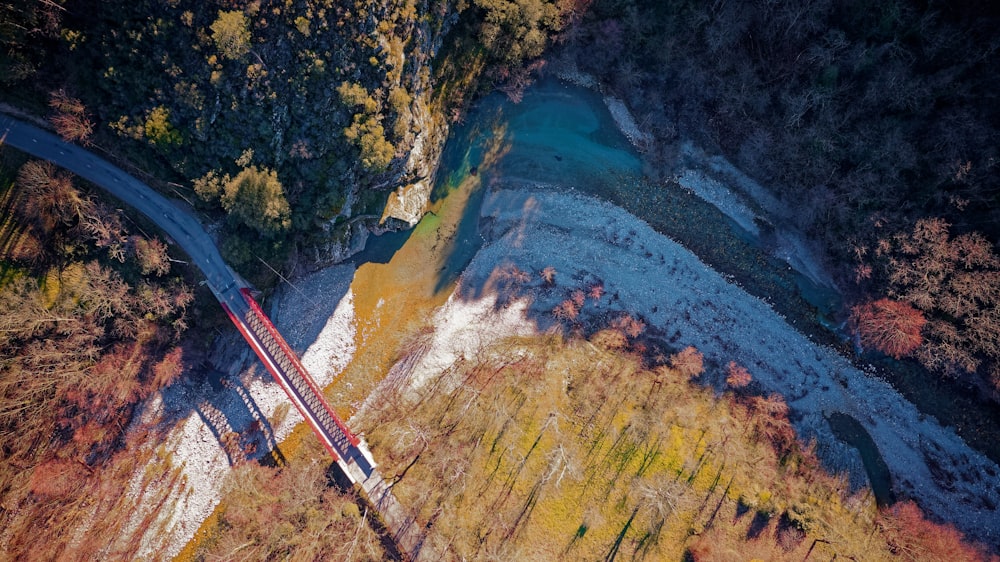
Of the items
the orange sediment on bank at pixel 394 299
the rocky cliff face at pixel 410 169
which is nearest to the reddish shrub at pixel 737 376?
the orange sediment on bank at pixel 394 299

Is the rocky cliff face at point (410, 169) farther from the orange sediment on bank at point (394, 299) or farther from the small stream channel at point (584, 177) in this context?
the orange sediment on bank at point (394, 299)

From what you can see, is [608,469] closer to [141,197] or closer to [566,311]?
[566,311]

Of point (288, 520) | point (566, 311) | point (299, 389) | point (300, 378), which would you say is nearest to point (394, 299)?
point (300, 378)

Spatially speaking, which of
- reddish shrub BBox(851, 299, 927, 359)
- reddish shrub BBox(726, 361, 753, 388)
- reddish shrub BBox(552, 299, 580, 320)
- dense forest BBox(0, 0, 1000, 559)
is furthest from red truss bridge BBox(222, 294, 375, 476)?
reddish shrub BBox(851, 299, 927, 359)

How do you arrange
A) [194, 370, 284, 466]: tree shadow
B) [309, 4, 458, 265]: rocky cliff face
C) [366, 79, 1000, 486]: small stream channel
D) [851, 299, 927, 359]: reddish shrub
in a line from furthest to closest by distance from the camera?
[366, 79, 1000, 486]: small stream channel
[194, 370, 284, 466]: tree shadow
[851, 299, 927, 359]: reddish shrub
[309, 4, 458, 265]: rocky cliff face

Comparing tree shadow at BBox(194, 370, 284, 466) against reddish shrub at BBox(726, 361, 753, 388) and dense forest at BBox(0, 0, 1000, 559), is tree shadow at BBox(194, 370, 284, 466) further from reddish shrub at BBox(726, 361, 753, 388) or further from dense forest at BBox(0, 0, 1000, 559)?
reddish shrub at BBox(726, 361, 753, 388)
